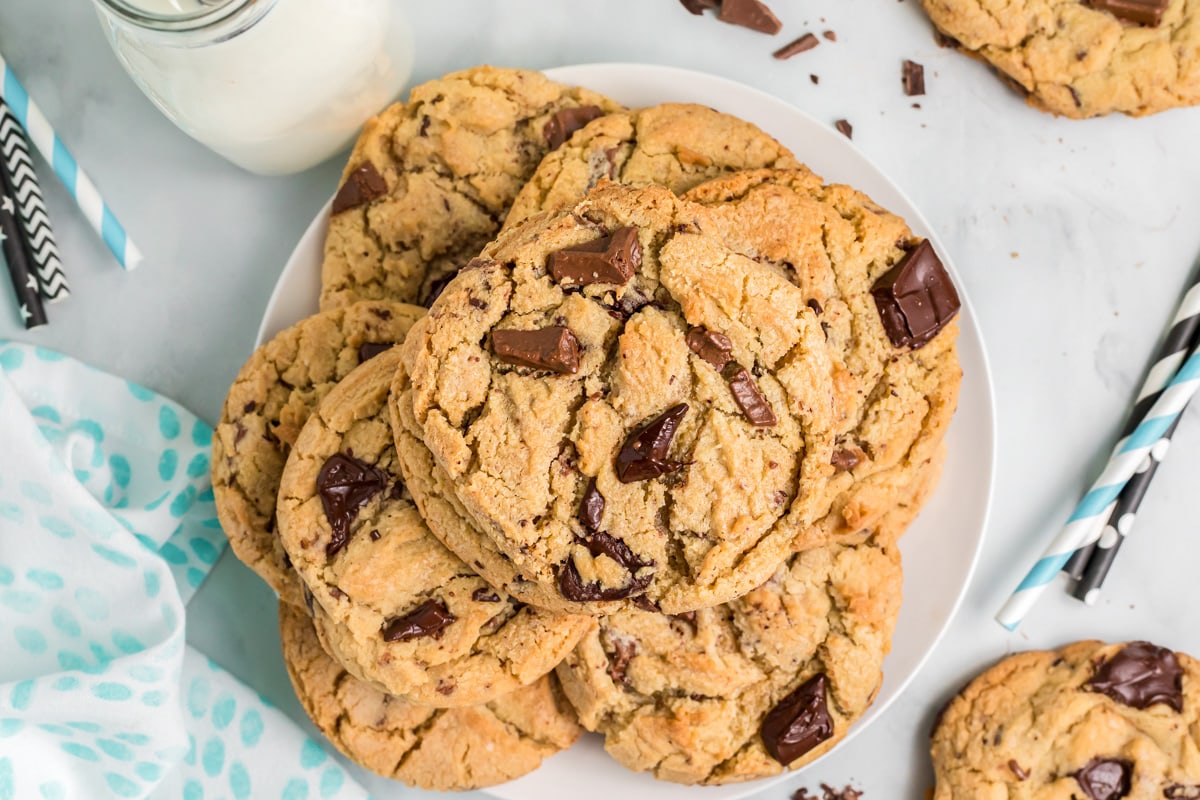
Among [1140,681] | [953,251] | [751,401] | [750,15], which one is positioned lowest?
[1140,681]

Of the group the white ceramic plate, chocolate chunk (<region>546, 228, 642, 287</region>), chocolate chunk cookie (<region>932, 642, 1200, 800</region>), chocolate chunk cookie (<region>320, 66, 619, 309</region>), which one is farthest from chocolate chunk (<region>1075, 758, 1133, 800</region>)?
chocolate chunk cookie (<region>320, 66, 619, 309</region>)

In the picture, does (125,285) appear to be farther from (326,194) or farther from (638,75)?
(638,75)

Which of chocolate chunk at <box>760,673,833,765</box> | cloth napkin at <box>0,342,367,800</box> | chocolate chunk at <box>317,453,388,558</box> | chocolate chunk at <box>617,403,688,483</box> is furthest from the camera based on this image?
cloth napkin at <box>0,342,367,800</box>

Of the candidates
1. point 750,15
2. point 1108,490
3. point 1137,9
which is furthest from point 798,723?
point 1137,9

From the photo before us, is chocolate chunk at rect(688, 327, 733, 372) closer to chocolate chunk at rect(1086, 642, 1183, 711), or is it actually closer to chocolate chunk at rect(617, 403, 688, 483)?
chocolate chunk at rect(617, 403, 688, 483)

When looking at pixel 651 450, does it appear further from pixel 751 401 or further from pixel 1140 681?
pixel 1140 681

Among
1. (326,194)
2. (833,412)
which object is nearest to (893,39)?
(833,412)

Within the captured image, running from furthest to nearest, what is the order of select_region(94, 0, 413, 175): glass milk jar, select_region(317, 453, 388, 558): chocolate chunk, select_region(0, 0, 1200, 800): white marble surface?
select_region(0, 0, 1200, 800): white marble surface, select_region(317, 453, 388, 558): chocolate chunk, select_region(94, 0, 413, 175): glass milk jar
